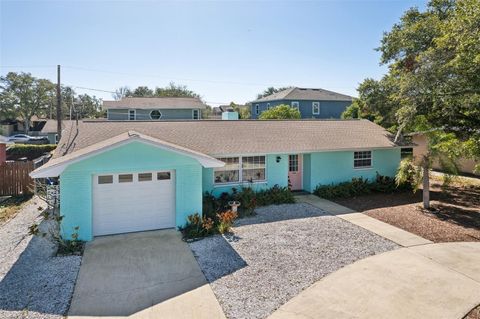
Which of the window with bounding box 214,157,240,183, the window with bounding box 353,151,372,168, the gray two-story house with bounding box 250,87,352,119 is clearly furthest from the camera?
the gray two-story house with bounding box 250,87,352,119

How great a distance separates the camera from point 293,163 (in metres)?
17.5

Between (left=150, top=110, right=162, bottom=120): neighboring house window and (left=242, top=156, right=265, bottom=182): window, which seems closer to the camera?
(left=242, top=156, right=265, bottom=182): window

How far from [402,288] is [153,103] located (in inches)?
1381

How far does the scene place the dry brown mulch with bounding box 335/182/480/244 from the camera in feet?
37.8

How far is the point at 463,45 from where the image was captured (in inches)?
390

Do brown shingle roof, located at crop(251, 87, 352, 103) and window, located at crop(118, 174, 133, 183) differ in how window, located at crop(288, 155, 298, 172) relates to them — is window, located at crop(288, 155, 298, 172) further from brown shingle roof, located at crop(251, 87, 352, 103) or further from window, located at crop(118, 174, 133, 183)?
brown shingle roof, located at crop(251, 87, 352, 103)

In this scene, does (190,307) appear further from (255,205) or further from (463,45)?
(463,45)

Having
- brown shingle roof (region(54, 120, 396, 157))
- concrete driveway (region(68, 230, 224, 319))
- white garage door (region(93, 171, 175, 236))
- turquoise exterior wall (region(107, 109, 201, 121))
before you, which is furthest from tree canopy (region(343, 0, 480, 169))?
turquoise exterior wall (region(107, 109, 201, 121))

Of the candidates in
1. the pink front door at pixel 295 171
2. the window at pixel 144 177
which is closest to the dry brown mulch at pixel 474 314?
the window at pixel 144 177

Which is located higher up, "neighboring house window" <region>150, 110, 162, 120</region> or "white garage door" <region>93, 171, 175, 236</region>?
"neighboring house window" <region>150, 110, 162, 120</region>

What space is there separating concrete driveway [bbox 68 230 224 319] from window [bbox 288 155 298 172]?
863cm

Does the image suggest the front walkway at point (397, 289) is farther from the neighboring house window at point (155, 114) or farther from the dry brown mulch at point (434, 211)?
the neighboring house window at point (155, 114)

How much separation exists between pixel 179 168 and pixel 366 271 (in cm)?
671

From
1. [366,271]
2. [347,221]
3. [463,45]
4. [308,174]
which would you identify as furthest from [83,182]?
[463,45]
